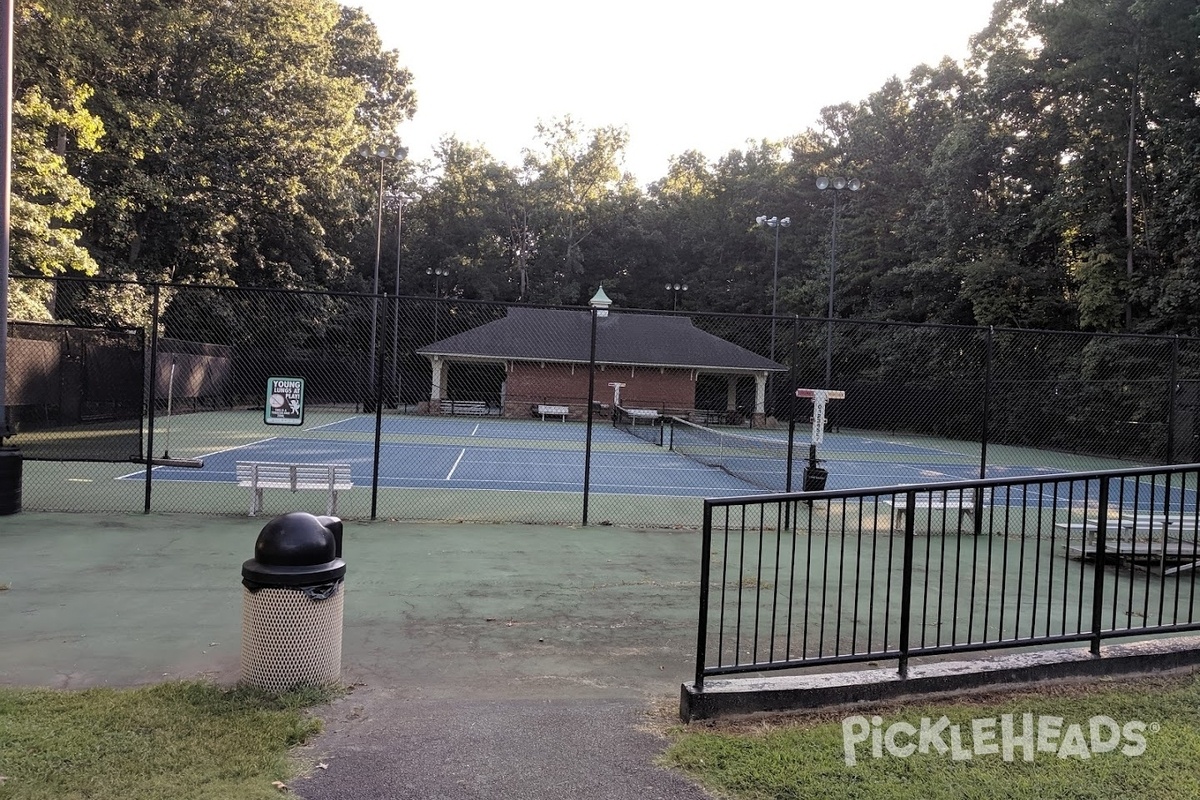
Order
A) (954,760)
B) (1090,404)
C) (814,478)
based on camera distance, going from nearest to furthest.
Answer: (954,760) < (814,478) < (1090,404)

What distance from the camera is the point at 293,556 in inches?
187

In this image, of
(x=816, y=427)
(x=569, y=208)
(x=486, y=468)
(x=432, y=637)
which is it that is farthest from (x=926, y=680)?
(x=569, y=208)

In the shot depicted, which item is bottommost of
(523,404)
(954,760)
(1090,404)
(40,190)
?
(954,760)

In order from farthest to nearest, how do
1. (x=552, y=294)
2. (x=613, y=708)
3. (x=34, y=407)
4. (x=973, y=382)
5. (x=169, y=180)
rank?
(x=552, y=294) → (x=169, y=180) → (x=973, y=382) → (x=34, y=407) → (x=613, y=708)

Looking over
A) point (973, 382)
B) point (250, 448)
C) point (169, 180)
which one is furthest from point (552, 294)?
point (250, 448)

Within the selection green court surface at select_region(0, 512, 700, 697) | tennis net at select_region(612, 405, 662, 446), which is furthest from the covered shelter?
green court surface at select_region(0, 512, 700, 697)

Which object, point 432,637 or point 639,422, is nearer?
point 432,637

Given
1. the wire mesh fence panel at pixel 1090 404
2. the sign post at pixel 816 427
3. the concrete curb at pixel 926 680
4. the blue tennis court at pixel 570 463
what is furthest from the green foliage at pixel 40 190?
the wire mesh fence panel at pixel 1090 404

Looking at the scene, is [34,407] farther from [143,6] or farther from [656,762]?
[143,6]

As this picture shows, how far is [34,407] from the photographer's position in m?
11.4

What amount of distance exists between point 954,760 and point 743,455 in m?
18.2

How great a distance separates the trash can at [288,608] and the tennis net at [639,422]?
23480mm

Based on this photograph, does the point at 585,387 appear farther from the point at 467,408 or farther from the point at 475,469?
the point at 475,469

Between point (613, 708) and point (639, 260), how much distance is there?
2431 inches
